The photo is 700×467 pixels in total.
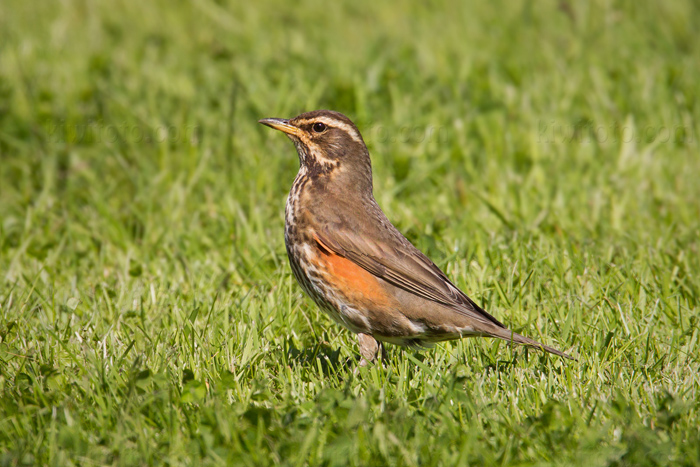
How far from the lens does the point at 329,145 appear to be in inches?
203

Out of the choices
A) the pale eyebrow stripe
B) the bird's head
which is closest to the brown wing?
the bird's head

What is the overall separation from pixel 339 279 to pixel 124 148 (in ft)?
12.7

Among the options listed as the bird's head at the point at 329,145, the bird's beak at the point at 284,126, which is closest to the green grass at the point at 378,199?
the bird's head at the point at 329,145

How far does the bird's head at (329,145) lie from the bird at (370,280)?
192 mm

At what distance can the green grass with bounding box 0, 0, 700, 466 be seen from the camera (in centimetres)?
358

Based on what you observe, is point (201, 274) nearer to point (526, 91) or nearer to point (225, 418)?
point (225, 418)

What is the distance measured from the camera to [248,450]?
3424mm

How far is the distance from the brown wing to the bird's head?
0.59 m

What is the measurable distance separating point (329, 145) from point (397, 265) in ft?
3.41

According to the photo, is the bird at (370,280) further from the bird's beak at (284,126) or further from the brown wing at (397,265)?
the bird's beak at (284,126)

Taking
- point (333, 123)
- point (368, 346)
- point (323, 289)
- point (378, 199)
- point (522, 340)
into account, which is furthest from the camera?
point (378, 199)

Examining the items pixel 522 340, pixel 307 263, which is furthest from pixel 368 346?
pixel 522 340

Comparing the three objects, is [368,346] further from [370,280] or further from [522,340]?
[522,340]

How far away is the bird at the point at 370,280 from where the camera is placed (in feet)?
14.6
